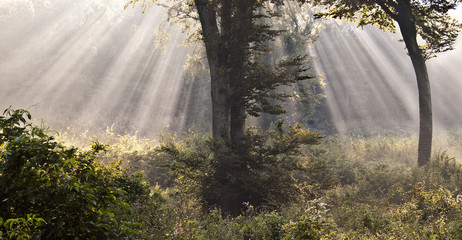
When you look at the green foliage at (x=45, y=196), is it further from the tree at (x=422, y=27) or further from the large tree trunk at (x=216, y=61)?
the tree at (x=422, y=27)

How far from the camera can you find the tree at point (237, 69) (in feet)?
24.5

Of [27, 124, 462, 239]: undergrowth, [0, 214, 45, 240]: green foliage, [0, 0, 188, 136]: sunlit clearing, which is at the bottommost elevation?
[27, 124, 462, 239]: undergrowth

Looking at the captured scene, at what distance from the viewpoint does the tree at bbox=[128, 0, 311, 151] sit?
24.5 ft

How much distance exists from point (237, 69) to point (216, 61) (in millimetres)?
870

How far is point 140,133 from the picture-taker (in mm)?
23297

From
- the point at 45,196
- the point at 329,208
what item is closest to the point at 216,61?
the point at 329,208

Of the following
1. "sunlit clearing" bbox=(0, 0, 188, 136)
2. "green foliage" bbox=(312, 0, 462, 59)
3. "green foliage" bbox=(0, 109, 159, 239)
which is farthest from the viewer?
"sunlit clearing" bbox=(0, 0, 188, 136)

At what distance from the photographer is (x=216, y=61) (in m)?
8.38

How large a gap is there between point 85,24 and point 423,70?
1078 inches

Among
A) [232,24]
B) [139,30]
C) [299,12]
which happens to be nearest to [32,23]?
[139,30]

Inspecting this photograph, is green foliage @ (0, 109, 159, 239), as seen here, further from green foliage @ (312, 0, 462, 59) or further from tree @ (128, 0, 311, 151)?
green foliage @ (312, 0, 462, 59)

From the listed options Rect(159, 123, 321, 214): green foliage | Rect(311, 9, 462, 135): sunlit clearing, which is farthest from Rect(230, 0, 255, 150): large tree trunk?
Rect(311, 9, 462, 135): sunlit clearing

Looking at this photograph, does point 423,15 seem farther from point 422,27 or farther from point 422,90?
point 422,90

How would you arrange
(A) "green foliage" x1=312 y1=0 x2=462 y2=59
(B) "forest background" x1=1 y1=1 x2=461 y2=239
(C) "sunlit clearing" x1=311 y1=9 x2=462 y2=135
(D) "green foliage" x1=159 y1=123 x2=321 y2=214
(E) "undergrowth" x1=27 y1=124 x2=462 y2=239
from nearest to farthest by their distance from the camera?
(E) "undergrowth" x1=27 y1=124 x2=462 y2=239 → (B) "forest background" x1=1 y1=1 x2=461 y2=239 → (D) "green foliage" x1=159 y1=123 x2=321 y2=214 → (A) "green foliage" x1=312 y1=0 x2=462 y2=59 → (C) "sunlit clearing" x1=311 y1=9 x2=462 y2=135
